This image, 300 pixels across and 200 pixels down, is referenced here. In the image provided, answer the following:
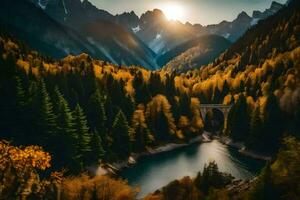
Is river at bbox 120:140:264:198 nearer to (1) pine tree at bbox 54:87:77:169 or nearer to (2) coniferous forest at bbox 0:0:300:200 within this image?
(2) coniferous forest at bbox 0:0:300:200

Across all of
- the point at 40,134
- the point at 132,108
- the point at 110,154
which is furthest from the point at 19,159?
the point at 132,108

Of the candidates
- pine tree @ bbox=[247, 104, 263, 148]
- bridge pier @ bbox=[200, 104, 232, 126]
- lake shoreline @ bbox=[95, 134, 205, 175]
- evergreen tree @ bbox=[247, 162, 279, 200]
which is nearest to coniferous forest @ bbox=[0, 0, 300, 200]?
evergreen tree @ bbox=[247, 162, 279, 200]

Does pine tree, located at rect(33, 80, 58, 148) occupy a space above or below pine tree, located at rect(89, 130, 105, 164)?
above

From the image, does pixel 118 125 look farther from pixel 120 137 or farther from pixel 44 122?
pixel 44 122

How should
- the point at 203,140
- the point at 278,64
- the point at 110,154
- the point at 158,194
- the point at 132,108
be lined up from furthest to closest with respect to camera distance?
the point at 278,64 → the point at 203,140 → the point at 132,108 → the point at 110,154 → the point at 158,194

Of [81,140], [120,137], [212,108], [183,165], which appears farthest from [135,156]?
[212,108]

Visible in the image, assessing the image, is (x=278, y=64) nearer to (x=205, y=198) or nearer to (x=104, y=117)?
(x=104, y=117)
